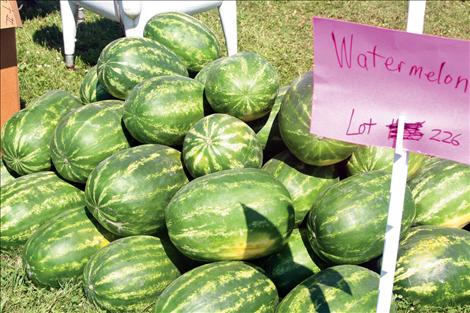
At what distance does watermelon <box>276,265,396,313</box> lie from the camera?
229cm

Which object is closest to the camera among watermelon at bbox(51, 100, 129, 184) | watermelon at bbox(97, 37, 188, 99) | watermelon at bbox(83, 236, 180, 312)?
watermelon at bbox(83, 236, 180, 312)

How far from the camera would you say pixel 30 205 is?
324 centimetres

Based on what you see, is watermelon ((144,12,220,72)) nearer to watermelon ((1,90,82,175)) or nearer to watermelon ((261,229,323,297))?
watermelon ((1,90,82,175))

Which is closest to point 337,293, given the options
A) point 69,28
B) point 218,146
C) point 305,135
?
point 305,135

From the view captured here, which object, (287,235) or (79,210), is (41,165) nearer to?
(79,210)

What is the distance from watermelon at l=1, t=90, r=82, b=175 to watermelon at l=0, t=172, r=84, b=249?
18cm

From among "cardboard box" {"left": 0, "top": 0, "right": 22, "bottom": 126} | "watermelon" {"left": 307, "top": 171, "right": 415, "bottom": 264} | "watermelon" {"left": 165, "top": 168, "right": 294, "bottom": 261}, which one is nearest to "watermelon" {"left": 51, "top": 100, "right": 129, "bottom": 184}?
"watermelon" {"left": 165, "top": 168, "right": 294, "bottom": 261}

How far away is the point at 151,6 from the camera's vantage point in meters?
5.26

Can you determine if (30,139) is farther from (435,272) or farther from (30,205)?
(435,272)

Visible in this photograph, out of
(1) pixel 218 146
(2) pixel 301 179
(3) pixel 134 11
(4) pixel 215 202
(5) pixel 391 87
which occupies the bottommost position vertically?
(2) pixel 301 179

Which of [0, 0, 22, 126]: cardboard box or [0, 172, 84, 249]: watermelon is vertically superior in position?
[0, 0, 22, 126]: cardboard box

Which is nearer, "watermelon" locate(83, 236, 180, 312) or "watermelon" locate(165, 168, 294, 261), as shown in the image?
"watermelon" locate(165, 168, 294, 261)

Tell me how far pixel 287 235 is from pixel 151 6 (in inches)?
132

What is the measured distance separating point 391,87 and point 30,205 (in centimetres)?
229
